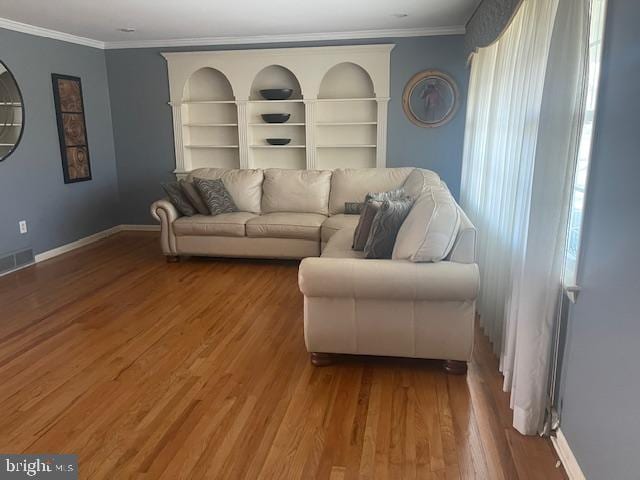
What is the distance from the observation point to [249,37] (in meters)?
5.82

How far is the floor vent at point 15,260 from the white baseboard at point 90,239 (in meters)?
0.11

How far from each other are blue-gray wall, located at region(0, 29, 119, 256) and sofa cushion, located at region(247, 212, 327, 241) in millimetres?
2303

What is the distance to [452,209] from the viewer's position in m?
2.71

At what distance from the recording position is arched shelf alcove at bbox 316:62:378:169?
602 centimetres

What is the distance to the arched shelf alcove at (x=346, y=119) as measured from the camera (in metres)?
6.02

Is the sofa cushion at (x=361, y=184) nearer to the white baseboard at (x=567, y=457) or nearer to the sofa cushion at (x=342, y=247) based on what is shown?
the sofa cushion at (x=342, y=247)

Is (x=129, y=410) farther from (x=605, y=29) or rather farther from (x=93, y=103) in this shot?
(x=93, y=103)

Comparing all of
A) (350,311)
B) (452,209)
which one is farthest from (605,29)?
(350,311)

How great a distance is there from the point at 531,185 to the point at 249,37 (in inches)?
181

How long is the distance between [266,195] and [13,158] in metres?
2.52

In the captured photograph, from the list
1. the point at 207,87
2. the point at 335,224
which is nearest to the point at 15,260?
the point at 207,87

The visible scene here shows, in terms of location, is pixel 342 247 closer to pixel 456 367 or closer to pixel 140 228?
pixel 456 367

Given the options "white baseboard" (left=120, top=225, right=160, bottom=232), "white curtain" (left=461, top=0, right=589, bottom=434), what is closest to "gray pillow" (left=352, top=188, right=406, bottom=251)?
"white curtain" (left=461, top=0, right=589, bottom=434)

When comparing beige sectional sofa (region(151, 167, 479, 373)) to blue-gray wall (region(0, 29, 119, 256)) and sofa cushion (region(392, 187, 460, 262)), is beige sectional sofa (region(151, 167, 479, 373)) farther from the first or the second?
blue-gray wall (region(0, 29, 119, 256))
